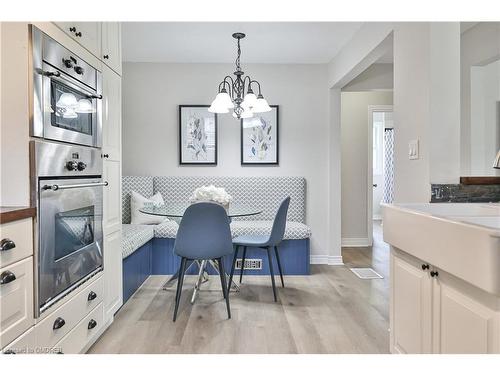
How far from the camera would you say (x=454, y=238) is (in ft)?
3.62

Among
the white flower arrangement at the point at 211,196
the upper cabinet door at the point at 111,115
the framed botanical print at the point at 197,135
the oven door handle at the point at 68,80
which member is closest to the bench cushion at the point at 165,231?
the framed botanical print at the point at 197,135

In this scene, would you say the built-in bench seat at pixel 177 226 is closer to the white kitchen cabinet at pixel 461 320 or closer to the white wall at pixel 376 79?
the white wall at pixel 376 79

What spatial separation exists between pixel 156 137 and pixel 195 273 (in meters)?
1.74

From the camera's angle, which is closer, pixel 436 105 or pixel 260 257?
pixel 436 105

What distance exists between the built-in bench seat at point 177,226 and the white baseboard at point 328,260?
500 mm

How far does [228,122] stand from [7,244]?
3.29 meters

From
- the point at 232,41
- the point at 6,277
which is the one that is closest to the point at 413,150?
the point at 6,277

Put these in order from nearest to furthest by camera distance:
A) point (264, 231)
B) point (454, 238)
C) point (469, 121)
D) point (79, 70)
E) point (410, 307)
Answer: point (454, 238) → point (410, 307) → point (79, 70) → point (469, 121) → point (264, 231)

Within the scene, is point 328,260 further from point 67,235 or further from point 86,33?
point 86,33

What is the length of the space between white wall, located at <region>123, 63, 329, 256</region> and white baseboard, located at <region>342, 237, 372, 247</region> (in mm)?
1011

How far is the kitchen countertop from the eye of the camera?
123 centimetres

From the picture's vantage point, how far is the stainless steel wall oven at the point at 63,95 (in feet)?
4.81

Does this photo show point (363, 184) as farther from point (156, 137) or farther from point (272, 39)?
point (156, 137)
